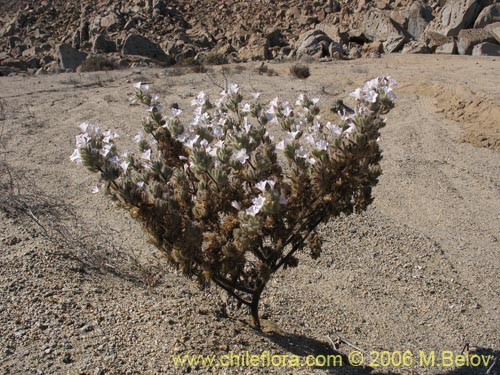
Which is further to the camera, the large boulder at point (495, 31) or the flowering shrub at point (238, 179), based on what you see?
the large boulder at point (495, 31)

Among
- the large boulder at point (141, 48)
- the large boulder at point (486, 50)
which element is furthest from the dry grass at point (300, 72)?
the large boulder at point (141, 48)

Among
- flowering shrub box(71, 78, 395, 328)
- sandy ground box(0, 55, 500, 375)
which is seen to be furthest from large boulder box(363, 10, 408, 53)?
flowering shrub box(71, 78, 395, 328)

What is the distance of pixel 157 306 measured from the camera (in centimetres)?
296

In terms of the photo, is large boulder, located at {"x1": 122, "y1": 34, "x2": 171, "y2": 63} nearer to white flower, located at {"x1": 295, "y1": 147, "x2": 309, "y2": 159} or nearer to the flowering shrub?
the flowering shrub

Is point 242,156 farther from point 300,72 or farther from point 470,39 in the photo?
point 470,39

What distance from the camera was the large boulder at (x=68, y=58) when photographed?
16.7 metres

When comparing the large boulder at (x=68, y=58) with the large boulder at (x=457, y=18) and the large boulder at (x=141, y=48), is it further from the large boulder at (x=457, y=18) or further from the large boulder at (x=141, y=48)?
the large boulder at (x=457, y=18)

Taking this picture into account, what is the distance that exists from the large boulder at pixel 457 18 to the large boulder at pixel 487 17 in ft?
1.09

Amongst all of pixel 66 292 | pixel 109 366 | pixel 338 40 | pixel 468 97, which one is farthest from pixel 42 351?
pixel 338 40

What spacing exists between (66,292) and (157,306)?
550mm

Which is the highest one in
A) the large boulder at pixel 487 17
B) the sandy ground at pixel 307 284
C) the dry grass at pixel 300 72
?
the large boulder at pixel 487 17

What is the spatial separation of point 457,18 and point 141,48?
1140 centimetres

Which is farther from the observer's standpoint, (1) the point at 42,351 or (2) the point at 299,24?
(2) the point at 299,24

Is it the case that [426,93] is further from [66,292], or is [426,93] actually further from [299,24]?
[299,24]
